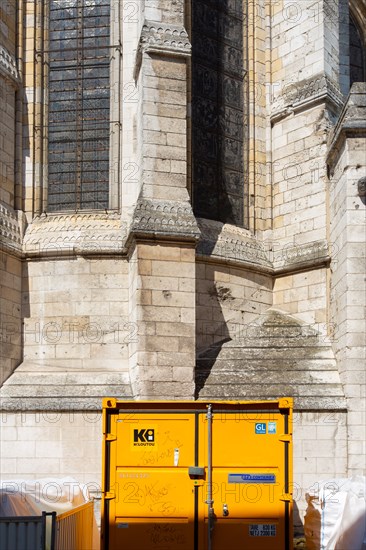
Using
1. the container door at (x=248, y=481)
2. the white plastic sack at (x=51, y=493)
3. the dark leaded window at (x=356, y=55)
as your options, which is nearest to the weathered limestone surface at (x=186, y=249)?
the dark leaded window at (x=356, y=55)

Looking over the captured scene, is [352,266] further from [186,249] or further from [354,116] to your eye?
[186,249]

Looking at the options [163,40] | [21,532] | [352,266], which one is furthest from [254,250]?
[21,532]

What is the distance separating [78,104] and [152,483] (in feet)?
28.3

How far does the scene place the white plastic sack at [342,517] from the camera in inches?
407

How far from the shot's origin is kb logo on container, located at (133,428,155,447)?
30.9ft

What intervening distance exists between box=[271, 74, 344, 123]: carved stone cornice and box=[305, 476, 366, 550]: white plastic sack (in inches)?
294

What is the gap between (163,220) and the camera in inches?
561

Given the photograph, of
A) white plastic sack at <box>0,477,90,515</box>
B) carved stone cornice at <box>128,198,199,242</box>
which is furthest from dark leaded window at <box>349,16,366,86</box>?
white plastic sack at <box>0,477,90,515</box>

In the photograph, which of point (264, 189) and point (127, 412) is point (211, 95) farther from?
point (127, 412)

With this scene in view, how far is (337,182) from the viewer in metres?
14.9

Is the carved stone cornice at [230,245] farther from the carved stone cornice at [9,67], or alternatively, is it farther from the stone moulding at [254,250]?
the carved stone cornice at [9,67]

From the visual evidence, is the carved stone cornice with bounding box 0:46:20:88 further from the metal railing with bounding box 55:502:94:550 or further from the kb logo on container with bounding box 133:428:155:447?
the kb logo on container with bounding box 133:428:155:447

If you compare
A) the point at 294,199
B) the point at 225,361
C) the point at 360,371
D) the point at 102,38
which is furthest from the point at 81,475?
the point at 102,38

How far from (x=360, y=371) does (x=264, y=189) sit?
14.2ft
